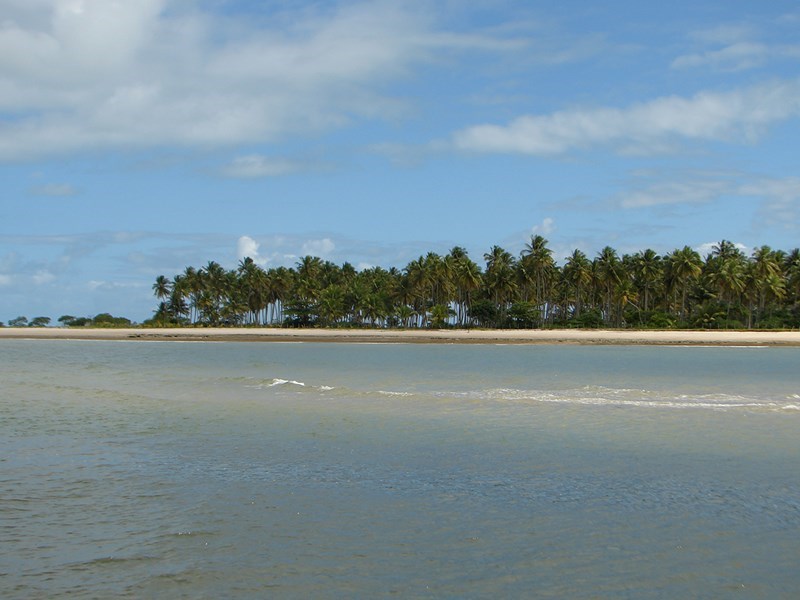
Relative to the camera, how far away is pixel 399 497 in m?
11.5

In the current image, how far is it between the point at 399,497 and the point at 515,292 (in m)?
111

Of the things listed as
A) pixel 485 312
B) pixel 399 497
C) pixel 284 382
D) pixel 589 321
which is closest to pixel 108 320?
pixel 485 312

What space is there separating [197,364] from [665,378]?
2622 centimetres

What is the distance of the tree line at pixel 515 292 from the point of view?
10419 centimetres

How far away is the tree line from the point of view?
104 meters

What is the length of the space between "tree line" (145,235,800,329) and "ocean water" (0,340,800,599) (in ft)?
280

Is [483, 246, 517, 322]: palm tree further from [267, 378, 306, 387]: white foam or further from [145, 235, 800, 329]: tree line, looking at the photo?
[267, 378, 306, 387]: white foam

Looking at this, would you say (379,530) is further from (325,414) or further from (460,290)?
(460,290)

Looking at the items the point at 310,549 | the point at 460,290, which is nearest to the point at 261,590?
the point at 310,549

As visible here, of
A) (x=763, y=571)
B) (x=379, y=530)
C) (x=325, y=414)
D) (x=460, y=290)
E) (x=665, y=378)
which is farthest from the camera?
(x=460, y=290)

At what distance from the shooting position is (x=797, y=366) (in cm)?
4453

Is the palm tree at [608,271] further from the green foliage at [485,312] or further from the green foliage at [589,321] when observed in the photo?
the green foliage at [485,312]

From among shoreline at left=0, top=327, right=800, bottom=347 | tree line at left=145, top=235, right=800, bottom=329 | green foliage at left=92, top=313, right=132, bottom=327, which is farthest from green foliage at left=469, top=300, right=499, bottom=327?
green foliage at left=92, top=313, right=132, bottom=327

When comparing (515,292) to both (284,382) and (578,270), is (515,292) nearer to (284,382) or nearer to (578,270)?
(578,270)
